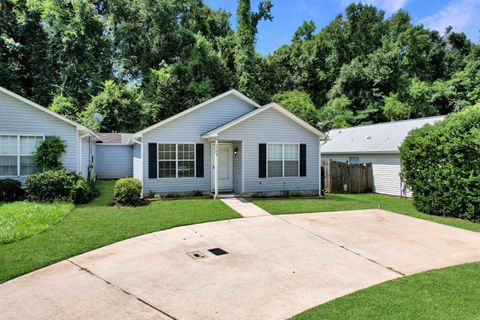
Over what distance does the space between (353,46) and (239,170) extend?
29.5 m

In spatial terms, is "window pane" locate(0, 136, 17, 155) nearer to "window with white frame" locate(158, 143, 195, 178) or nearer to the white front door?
"window with white frame" locate(158, 143, 195, 178)

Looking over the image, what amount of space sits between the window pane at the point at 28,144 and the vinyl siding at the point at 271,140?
291 inches

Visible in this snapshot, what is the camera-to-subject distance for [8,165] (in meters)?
12.6

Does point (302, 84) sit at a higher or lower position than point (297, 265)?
higher

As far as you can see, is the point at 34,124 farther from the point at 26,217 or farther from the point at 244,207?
the point at 244,207

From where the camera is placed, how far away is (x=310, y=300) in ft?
15.0

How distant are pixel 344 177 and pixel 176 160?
9222mm

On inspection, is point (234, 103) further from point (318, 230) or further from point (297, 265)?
point (297, 265)

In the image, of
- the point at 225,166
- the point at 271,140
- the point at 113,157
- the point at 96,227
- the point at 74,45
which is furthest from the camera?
the point at 74,45

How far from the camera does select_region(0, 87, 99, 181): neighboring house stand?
1253 cm

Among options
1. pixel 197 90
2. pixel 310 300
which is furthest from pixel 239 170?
pixel 197 90

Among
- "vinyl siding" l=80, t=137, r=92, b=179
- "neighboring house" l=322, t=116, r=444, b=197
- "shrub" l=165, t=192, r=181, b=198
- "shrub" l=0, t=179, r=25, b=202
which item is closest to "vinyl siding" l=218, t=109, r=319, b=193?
"shrub" l=165, t=192, r=181, b=198

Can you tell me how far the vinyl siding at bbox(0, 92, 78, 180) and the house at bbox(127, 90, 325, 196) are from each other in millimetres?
2625

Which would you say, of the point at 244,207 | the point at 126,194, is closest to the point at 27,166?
the point at 126,194
